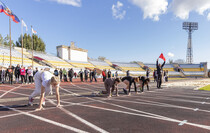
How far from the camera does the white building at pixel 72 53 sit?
46666mm

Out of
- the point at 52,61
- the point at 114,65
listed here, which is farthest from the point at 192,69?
the point at 52,61

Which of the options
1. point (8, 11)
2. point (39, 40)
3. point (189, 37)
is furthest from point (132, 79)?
point (189, 37)

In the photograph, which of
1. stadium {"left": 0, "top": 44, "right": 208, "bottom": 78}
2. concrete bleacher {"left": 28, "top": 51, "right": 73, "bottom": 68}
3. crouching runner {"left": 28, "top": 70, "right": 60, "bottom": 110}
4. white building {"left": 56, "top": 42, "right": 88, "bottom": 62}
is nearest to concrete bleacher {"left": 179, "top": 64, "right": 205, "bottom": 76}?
stadium {"left": 0, "top": 44, "right": 208, "bottom": 78}

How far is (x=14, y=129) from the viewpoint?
3248 millimetres

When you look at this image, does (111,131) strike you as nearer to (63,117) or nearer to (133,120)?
(133,120)

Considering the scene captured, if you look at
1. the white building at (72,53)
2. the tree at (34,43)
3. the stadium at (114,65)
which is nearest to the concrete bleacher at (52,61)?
A: the stadium at (114,65)

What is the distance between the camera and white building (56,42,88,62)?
46.7 meters

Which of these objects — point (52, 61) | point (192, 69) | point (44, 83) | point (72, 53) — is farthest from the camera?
point (192, 69)

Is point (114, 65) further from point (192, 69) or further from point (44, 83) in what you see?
point (44, 83)

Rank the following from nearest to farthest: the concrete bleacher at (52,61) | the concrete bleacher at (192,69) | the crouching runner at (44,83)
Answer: the crouching runner at (44,83)
the concrete bleacher at (52,61)
the concrete bleacher at (192,69)

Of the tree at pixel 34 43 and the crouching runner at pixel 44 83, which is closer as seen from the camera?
the crouching runner at pixel 44 83

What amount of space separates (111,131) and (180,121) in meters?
2.03

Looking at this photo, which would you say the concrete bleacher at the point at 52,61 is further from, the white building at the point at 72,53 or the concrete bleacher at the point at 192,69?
the concrete bleacher at the point at 192,69

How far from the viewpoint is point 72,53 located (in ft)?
161
